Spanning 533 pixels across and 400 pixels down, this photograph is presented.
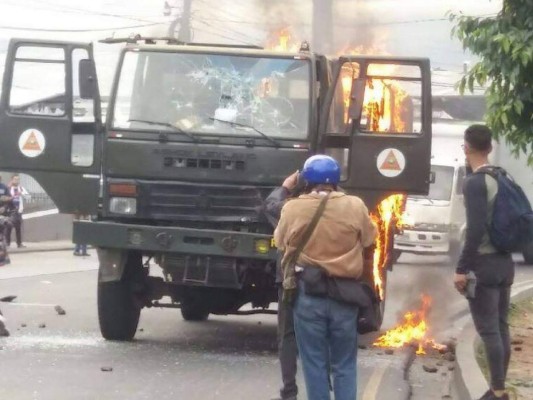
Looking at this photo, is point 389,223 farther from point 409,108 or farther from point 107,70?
point 107,70

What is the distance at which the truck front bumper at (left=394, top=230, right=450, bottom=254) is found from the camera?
24.2m

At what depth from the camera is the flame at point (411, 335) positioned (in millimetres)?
11934

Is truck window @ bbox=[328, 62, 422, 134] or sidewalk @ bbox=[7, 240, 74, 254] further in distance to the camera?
sidewalk @ bbox=[7, 240, 74, 254]

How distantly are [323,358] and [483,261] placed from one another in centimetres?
145

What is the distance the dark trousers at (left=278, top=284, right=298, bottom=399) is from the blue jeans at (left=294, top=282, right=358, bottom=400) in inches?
43.7

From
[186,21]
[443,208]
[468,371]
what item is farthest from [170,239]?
[186,21]

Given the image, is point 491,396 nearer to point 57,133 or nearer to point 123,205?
point 123,205

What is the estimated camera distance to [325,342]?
6.98 meters

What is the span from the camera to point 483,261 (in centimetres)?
780

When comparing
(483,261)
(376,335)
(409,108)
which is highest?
(409,108)

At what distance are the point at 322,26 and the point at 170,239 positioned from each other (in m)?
6.38

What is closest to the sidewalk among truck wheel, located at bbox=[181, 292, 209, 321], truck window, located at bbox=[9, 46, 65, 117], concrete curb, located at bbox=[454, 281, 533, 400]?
truck wheel, located at bbox=[181, 292, 209, 321]

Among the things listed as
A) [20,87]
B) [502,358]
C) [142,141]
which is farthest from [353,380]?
[20,87]

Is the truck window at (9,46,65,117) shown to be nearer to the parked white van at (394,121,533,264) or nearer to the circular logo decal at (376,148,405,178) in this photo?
the circular logo decal at (376,148,405,178)
